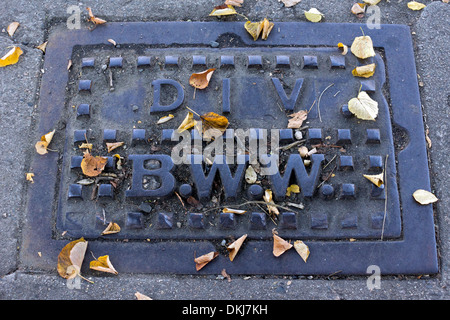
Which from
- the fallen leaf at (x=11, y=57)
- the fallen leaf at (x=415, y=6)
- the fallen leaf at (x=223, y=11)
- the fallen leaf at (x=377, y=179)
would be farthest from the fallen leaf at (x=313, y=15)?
the fallen leaf at (x=11, y=57)

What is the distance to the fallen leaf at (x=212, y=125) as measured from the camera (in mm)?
2152

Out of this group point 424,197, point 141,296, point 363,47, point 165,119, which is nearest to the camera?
point 141,296

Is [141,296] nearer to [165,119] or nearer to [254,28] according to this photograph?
[165,119]

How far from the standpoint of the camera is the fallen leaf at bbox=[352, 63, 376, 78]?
2299 mm

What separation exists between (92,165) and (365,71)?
1551 mm

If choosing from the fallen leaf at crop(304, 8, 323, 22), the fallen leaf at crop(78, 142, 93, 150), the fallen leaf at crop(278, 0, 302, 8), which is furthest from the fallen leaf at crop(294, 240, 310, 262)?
the fallen leaf at crop(278, 0, 302, 8)

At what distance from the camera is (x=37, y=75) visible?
2.38m

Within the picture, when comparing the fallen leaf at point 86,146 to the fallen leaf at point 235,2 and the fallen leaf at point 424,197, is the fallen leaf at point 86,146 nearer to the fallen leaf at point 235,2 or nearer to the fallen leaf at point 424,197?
the fallen leaf at point 235,2

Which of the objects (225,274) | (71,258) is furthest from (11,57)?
(225,274)

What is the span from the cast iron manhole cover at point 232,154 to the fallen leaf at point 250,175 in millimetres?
17

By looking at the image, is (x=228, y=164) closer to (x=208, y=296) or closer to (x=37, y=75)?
(x=208, y=296)

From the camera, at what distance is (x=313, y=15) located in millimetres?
2467

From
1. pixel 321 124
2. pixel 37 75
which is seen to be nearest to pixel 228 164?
pixel 321 124

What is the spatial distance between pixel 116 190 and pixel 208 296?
702 mm
